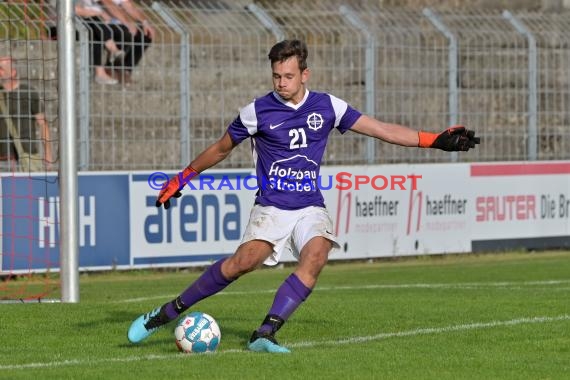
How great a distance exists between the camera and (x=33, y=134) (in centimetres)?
1709

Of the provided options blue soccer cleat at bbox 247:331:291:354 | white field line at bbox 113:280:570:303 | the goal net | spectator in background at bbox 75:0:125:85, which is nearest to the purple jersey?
blue soccer cleat at bbox 247:331:291:354

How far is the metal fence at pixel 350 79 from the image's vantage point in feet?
59.2

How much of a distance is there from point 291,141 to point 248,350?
54.6 inches

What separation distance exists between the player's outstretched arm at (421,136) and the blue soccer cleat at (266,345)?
60.2 inches

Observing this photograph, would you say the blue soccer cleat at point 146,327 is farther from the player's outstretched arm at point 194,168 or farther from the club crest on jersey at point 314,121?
the club crest on jersey at point 314,121

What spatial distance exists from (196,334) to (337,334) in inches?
58.2

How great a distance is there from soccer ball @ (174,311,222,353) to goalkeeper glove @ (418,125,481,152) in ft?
6.04

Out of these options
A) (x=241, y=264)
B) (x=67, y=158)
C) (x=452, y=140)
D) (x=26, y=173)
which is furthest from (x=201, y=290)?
(x=26, y=173)

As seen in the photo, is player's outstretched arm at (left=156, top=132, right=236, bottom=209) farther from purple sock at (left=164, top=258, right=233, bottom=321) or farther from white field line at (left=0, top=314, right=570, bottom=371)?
white field line at (left=0, top=314, right=570, bottom=371)

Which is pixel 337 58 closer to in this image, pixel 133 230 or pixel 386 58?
pixel 386 58

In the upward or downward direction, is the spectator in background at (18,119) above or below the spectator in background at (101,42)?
below

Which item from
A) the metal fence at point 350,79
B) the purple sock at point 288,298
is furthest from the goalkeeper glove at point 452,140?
the metal fence at point 350,79

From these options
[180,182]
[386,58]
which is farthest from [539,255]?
[180,182]

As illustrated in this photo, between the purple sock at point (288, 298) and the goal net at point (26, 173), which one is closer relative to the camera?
the purple sock at point (288, 298)
